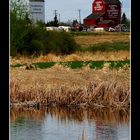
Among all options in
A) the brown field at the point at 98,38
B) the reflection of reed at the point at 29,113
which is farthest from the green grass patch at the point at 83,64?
the reflection of reed at the point at 29,113

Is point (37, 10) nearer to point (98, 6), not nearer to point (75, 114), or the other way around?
point (98, 6)

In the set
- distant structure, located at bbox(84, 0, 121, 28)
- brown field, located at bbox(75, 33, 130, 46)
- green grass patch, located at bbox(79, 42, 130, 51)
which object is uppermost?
distant structure, located at bbox(84, 0, 121, 28)

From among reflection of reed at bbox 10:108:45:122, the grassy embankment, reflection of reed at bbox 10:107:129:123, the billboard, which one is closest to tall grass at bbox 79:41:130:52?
the grassy embankment

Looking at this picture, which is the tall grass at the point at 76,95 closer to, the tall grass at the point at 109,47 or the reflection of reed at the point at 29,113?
the reflection of reed at the point at 29,113

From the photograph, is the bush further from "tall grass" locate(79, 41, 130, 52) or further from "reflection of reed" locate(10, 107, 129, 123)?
"reflection of reed" locate(10, 107, 129, 123)

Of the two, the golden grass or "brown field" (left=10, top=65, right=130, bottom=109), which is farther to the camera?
"brown field" (left=10, top=65, right=130, bottom=109)

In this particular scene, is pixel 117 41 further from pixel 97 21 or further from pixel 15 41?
pixel 15 41
